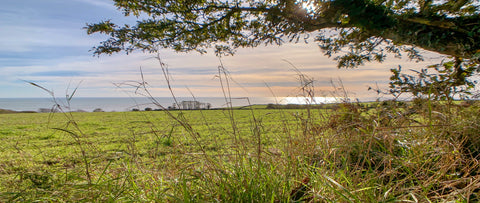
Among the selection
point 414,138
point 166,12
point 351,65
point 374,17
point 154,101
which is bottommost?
point 414,138

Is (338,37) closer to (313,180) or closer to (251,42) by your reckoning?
(251,42)

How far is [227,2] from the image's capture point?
506 centimetres

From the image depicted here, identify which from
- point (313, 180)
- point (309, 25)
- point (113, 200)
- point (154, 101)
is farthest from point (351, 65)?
point (113, 200)

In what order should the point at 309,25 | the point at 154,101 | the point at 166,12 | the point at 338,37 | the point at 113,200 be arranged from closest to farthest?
the point at 113,200 → the point at 154,101 → the point at 309,25 → the point at 166,12 → the point at 338,37

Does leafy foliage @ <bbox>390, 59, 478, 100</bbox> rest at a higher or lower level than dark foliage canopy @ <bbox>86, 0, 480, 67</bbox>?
lower

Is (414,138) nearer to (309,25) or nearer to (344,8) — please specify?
(344,8)

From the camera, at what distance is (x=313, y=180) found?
168 centimetres

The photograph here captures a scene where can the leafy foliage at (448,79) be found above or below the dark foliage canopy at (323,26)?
below

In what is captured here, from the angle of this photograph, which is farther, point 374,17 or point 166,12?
point 166,12

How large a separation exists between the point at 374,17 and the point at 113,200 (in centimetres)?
423

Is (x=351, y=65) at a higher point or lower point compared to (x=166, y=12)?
lower

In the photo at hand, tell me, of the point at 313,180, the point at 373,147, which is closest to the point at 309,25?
the point at 373,147

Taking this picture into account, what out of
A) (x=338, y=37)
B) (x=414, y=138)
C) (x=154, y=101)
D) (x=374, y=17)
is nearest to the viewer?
(x=154, y=101)

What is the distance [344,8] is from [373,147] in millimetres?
2416
